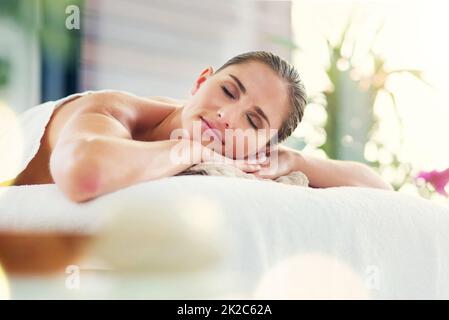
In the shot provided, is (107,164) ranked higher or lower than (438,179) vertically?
higher

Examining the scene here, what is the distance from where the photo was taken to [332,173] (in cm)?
103

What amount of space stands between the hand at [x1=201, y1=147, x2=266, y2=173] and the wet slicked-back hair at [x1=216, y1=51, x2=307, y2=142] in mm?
65

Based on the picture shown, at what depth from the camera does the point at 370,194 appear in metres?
0.81

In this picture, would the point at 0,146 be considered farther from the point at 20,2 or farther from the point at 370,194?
the point at 370,194

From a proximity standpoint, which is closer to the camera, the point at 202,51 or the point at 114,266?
the point at 114,266

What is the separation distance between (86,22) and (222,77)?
0.89 feet

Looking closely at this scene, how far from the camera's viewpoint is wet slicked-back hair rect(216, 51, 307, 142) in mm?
937

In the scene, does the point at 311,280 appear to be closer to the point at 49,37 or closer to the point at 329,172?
the point at 329,172

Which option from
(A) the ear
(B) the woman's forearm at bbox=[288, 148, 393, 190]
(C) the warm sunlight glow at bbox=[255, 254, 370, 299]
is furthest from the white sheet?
(A) the ear

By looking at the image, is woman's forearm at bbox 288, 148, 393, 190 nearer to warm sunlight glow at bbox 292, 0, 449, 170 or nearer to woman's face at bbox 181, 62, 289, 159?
woman's face at bbox 181, 62, 289, 159

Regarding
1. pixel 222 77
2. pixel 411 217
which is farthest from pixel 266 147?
pixel 411 217

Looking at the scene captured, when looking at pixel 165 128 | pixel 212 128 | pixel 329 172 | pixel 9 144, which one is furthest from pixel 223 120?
pixel 9 144

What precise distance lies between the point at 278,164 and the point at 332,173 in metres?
0.10

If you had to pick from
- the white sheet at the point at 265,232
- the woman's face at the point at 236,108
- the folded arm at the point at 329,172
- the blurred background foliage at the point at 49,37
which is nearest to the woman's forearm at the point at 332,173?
the folded arm at the point at 329,172
